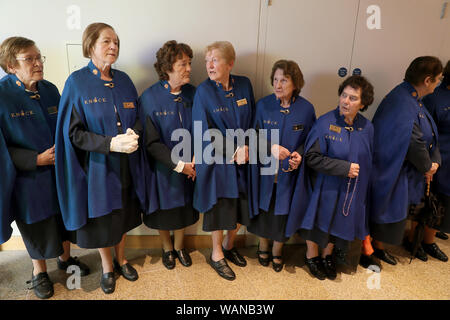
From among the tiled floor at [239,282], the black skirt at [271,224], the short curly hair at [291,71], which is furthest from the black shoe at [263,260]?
the short curly hair at [291,71]

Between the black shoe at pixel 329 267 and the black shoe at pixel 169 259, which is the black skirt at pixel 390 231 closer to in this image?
the black shoe at pixel 329 267

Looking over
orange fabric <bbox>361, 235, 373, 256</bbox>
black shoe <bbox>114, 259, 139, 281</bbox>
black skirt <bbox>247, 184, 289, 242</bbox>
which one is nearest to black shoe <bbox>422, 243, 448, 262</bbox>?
orange fabric <bbox>361, 235, 373, 256</bbox>

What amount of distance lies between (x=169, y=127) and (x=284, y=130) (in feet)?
2.54

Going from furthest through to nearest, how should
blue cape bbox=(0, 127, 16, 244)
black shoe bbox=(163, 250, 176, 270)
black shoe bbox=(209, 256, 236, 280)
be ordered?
1. black shoe bbox=(163, 250, 176, 270)
2. black shoe bbox=(209, 256, 236, 280)
3. blue cape bbox=(0, 127, 16, 244)

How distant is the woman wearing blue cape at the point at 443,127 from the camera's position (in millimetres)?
2209

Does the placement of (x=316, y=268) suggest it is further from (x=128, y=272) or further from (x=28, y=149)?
(x=28, y=149)

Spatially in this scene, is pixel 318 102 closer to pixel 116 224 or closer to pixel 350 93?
pixel 350 93

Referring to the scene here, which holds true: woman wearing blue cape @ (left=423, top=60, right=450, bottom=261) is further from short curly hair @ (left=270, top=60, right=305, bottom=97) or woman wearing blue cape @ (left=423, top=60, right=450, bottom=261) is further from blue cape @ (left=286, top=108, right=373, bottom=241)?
short curly hair @ (left=270, top=60, right=305, bottom=97)

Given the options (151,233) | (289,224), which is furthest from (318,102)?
(151,233)

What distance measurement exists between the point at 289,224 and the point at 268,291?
496mm

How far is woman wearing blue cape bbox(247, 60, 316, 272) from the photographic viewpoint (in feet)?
6.25

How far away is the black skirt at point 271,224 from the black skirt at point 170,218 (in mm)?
485

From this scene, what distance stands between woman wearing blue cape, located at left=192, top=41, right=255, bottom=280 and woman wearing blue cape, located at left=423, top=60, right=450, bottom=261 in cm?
143

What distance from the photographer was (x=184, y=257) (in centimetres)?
231
